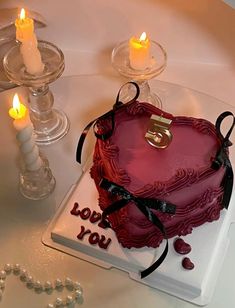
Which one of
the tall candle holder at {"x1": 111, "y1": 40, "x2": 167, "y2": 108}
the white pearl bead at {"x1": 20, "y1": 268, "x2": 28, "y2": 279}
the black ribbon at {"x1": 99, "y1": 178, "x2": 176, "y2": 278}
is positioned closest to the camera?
the black ribbon at {"x1": 99, "y1": 178, "x2": 176, "y2": 278}

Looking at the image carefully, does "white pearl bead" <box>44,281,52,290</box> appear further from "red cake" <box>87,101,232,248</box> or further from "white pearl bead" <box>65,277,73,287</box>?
"red cake" <box>87,101,232,248</box>

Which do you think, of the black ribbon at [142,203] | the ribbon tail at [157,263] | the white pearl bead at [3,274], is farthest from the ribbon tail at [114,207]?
the white pearl bead at [3,274]

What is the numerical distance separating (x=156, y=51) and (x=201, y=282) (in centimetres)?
51

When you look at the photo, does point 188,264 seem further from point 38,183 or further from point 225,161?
point 38,183

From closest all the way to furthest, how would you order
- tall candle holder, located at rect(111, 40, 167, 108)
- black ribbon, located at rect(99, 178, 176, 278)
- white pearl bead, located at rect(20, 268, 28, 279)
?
1. black ribbon, located at rect(99, 178, 176, 278)
2. white pearl bead, located at rect(20, 268, 28, 279)
3. tall candle holder, located at rect(111, 40, 167, 108)

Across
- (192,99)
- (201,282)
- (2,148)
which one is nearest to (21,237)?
(2,148)

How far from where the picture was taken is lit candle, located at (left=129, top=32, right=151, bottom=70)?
41.7 inches

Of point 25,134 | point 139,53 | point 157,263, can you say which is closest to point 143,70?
point 139,53

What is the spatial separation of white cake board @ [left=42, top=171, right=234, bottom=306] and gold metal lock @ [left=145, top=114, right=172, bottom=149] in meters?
0.18

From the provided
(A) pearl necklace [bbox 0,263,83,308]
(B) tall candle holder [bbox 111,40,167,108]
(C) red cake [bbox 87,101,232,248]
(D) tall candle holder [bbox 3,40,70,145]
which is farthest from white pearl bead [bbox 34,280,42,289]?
(B) tall candle holder [bbox 111,40,167,108]

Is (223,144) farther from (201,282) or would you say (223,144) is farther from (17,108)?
(17,108)

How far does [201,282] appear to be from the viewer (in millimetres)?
920

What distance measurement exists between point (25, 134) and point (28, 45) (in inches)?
8.0

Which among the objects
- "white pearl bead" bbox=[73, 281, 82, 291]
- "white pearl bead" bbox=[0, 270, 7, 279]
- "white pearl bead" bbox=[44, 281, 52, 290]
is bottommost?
"white pearl bead" bbox=[0, 270, 7, 279]
